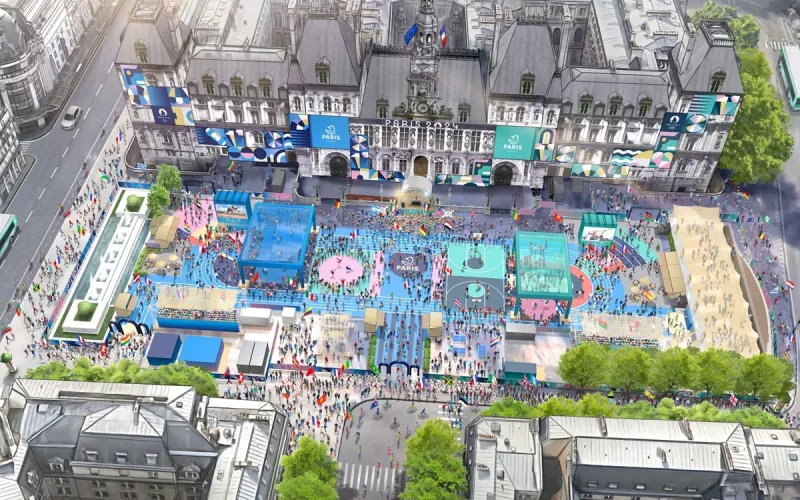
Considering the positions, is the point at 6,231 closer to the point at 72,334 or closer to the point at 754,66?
the point at 72,334

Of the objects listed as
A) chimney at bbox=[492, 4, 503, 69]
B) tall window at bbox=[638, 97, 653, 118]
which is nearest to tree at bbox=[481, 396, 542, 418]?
tall window at bbox=[638, 97, 653, 118]

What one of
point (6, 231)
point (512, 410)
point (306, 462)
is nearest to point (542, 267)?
point (512, 410)

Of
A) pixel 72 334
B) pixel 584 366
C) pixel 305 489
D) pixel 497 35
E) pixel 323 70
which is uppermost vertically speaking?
pixel 497 35

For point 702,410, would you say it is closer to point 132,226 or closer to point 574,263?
point 574,263

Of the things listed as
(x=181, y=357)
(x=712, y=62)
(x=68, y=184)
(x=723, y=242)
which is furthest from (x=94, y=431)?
(x=712, y=62)

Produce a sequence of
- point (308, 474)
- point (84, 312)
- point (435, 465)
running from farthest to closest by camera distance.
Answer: point (84, 312)
point (435, 465)
point (308, 474)

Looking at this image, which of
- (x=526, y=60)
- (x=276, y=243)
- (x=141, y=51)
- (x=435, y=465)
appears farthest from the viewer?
(x=141, y=51)
